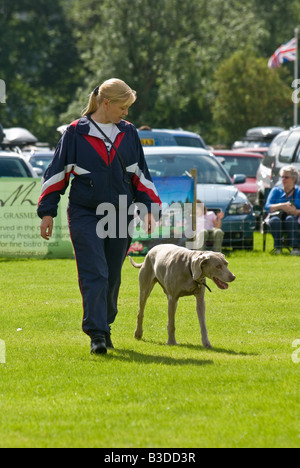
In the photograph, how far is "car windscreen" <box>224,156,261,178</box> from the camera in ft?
82.7

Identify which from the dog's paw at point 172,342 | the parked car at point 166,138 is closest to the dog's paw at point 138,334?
the dog's paw at point 172,342

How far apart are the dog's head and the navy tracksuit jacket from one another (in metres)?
0.71

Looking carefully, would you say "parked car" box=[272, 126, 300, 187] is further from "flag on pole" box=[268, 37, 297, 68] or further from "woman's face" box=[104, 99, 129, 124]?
"flag on pole" box=[268, 37, 297, 68]

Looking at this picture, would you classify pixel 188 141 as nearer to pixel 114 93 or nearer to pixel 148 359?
pixel 114 93

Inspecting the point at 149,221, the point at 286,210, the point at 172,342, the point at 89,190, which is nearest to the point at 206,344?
the point at 172,342

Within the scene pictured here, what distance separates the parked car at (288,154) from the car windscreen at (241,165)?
499 centimetres

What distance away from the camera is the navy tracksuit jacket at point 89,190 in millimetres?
7426

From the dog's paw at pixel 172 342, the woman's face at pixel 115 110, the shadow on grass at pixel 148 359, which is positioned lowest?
the dog's paw at pixel 172 342

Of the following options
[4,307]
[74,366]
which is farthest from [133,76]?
[74,366]

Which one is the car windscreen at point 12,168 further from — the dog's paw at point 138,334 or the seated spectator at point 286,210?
the dog's paw at point 138,334

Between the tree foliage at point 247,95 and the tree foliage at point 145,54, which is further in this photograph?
the tree foliage at point 145,54

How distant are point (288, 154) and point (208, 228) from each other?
4.62 m

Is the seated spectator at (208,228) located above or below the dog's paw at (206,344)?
below

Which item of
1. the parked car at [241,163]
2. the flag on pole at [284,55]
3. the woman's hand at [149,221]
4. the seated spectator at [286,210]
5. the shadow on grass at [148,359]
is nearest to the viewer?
the shadow on grass at [148,359]
